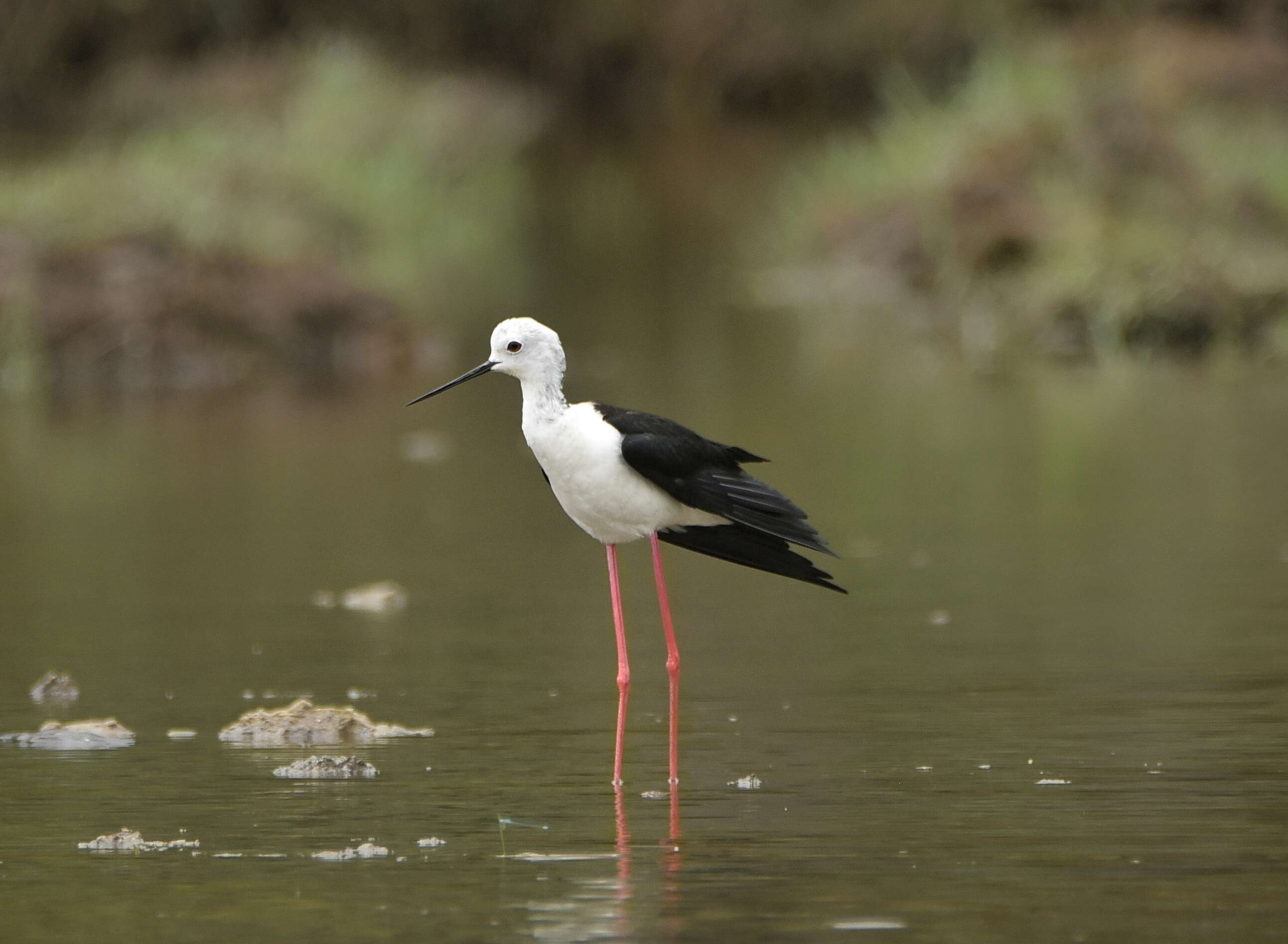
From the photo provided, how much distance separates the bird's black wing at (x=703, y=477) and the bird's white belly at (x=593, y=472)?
0.10ft

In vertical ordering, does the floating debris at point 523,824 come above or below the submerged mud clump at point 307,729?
below

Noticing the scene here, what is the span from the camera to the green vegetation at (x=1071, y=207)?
55.9 feet

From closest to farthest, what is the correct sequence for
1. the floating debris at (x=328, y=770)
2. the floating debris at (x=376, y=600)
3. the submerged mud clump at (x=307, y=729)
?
the floating debris at (x=328, y=770) → the submerged mud clump at (x=307, y=729) → the floating debris at (x=376, y=600)

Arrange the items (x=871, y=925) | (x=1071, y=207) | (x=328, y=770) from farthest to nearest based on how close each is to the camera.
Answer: (x=1071, y=207), (x=328, y=770), (x=871, y=925)

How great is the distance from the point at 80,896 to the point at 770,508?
2.16 m

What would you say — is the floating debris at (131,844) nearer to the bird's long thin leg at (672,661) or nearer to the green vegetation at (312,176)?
the bird's long thin leg at (672,661)

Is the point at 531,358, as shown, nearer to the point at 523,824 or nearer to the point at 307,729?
the point at 307,729

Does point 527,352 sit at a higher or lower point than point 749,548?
higher

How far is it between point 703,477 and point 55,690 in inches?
86.6

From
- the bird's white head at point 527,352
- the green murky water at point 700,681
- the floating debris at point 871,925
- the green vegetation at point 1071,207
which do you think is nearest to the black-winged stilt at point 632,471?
the bird's white head at point 527,352

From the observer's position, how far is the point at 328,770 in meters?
6.29

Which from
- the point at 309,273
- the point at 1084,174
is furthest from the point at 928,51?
the point at 309,273

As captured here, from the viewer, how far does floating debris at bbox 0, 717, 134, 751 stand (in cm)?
672

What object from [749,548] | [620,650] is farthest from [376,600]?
[749,548]
